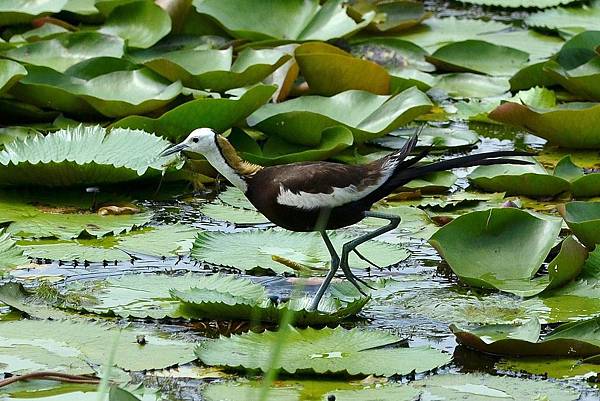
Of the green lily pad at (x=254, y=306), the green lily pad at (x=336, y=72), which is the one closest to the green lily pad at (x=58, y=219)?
the green lily pad at (x=254, y=306)

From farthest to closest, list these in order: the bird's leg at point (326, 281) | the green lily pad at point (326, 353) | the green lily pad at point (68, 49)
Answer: the green lily pad at point (68, 49) → the bird's leg at point (326, 281) → the green lily pad at point (326, 353)

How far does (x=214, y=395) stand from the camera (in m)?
3.22

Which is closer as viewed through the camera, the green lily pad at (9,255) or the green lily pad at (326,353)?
the green lily pad at (326,353)

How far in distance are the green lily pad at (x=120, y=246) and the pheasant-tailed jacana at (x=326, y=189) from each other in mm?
438

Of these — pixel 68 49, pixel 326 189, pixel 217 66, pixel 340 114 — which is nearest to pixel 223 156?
pixel 326 189

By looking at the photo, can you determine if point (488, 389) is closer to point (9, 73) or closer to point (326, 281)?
point (326, 281)

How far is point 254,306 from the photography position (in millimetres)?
3693

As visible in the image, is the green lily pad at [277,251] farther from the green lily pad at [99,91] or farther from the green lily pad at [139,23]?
the green lily pad at [139,23]

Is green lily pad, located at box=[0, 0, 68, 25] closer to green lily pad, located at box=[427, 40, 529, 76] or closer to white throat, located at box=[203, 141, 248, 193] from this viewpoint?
green lily pad, located at box=[427, 40, 529, 76]

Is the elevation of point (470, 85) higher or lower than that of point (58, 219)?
lower

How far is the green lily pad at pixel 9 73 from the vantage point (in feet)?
17.1

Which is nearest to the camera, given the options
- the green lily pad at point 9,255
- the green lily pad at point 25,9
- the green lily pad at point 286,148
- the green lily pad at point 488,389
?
the green lily pad at point 488,389

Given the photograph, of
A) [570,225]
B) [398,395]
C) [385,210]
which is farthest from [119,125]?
[398,395]

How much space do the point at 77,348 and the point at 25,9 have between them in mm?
3222
